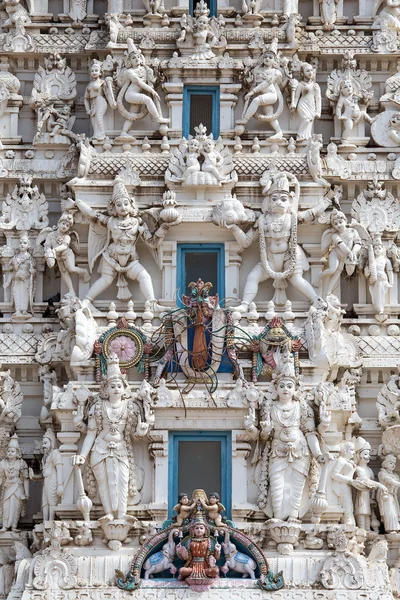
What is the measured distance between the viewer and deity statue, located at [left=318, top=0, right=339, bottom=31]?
38.2 meters

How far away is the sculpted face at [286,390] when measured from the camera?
33.6 metres

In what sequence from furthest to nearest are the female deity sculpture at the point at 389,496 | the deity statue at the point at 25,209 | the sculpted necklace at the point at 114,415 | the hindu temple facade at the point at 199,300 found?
1. the deity statue at the point at 25,209
2. the female deity sculpture at the point at 389,496
3. the sculpted necklace at the point at 114,415
4. the hindu temple facade at the point at 199,300

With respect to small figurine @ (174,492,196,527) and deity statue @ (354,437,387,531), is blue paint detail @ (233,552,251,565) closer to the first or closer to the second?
small figurine @ (174,492,196,527)

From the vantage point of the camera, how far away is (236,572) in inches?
1283

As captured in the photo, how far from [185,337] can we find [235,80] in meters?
5.65

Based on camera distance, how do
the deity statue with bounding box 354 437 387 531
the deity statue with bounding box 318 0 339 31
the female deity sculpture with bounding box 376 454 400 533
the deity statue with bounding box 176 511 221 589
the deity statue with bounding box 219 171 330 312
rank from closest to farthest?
the deity statue with bounding box 176 511 221 589, the deity statue with bounding box 354 437 387 531, the female deity sculpture with bounding box 376 454 400 533, the deity statue with bounding box 219 171 330 312, the deity statue with bounding box 318 0 339 31

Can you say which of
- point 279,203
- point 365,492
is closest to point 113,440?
point 365,492

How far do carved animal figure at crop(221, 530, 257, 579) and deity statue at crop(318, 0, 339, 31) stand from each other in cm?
1078

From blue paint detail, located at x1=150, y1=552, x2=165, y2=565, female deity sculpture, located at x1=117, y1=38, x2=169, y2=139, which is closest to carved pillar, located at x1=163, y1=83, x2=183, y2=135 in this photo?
female deity sculpture, located at x1=117, y1=38, x2=169, y2=139

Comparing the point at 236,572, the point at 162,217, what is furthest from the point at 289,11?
the point at 236,572

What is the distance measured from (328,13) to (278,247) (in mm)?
5425

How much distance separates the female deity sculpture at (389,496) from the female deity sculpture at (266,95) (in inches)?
256

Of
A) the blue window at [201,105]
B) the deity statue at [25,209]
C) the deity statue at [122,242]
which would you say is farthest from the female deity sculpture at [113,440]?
the blue window at [201,105]

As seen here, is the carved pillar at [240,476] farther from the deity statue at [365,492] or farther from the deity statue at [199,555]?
the deity statue at [365,492]
